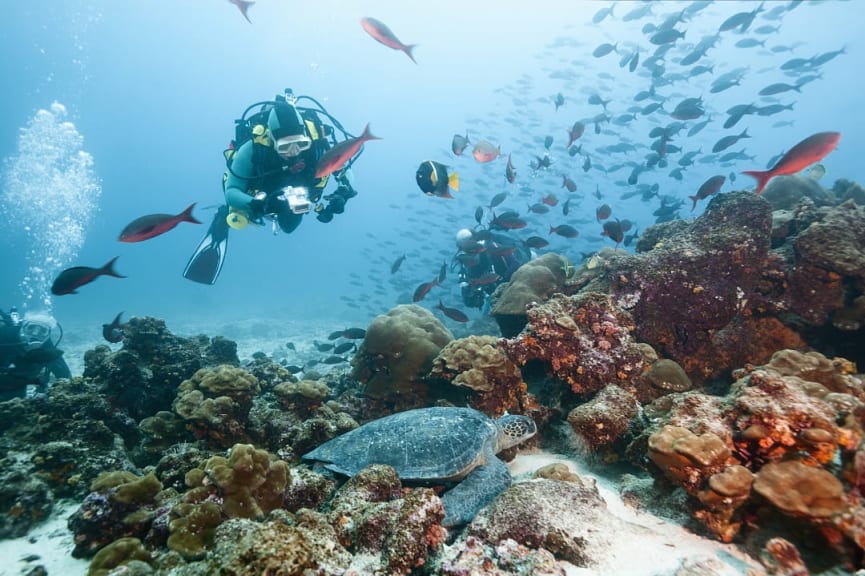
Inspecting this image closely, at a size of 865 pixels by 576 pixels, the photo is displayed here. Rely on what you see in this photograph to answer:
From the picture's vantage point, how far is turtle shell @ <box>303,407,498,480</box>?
3.65m

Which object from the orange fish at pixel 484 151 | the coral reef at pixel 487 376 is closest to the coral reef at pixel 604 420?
the coral reef at pixel 487 376

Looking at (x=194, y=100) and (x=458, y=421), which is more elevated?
(x=194, y=100)

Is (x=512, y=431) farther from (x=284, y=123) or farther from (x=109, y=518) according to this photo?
(x=284, y=123)

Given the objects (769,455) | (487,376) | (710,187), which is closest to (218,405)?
(487,376)

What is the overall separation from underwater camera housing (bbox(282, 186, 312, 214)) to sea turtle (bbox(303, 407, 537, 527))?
10.9 feet

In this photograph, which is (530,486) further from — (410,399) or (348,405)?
(348,405)

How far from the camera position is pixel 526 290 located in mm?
6836

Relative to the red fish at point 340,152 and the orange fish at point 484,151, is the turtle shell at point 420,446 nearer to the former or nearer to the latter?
the red fish at point 340,152

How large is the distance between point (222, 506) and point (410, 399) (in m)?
3.56

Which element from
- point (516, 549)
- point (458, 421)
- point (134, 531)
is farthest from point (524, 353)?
point (134, 531)

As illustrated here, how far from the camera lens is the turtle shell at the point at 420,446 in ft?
12.0

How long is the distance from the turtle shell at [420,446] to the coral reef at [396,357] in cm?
190

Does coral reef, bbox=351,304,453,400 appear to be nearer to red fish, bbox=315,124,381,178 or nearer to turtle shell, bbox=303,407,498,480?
turtle shell, bbox=303,407,498,480

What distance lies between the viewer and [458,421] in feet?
13.4
